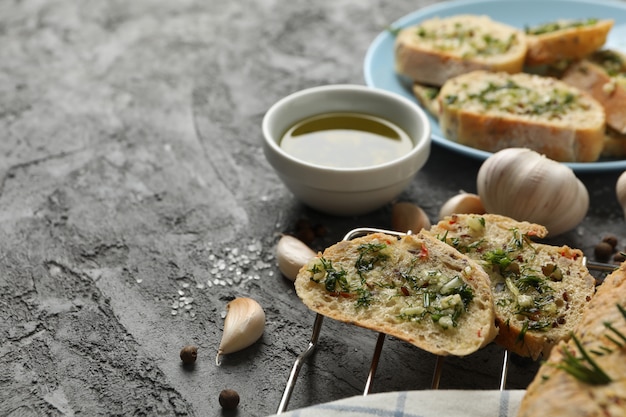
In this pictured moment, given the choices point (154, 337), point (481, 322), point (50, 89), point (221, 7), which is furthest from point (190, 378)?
point (221, 7)

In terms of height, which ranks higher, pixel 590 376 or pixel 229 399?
pixel 590 376

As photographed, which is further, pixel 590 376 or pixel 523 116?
pixel 523 116

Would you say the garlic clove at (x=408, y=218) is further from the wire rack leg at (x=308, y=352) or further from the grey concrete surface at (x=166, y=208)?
the wire rack leg at (x=308, y=352)

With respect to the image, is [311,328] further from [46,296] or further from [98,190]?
[98,190]

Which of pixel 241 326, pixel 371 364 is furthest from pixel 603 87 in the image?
pixel 241 326

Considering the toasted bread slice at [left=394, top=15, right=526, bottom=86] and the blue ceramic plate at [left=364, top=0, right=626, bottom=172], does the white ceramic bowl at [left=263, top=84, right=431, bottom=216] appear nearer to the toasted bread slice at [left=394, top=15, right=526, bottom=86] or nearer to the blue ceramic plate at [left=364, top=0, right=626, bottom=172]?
the blue ceramic plate at [left=364, top=0, right=626, bottom=172]

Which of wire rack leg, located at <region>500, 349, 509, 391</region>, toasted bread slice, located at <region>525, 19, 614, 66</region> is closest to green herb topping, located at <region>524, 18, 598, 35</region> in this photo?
toasted bread slice, located at <region>525, 19, 614, 66</region>

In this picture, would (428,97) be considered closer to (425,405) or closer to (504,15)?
(504,15)
